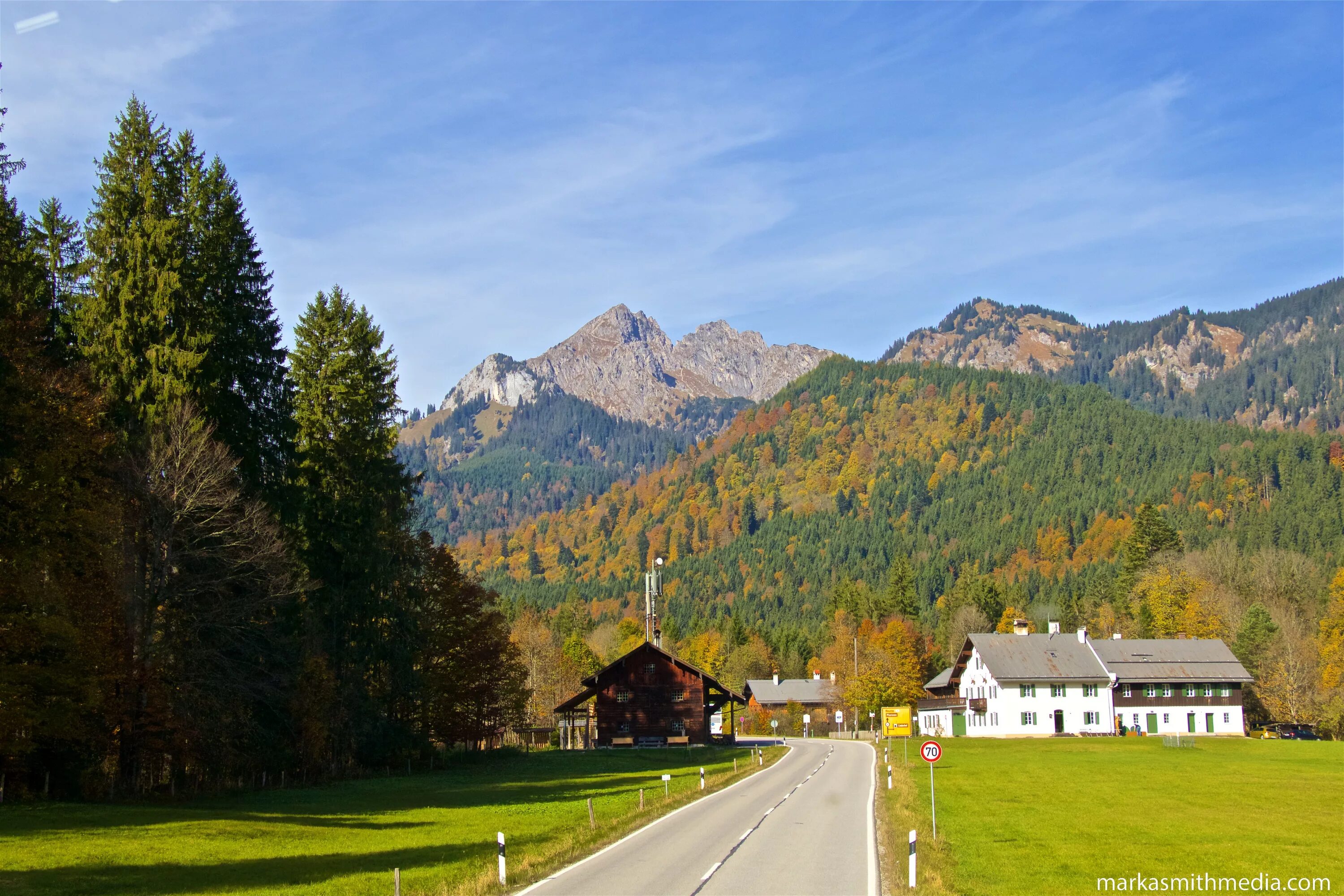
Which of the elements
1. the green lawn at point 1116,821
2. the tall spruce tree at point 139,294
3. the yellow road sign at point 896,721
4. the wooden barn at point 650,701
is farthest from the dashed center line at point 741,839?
the wooden barn at point 650,701

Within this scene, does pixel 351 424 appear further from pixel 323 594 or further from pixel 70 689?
pixel 70 689

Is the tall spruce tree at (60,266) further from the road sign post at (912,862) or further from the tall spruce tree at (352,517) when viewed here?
the road sign post at (912,862)

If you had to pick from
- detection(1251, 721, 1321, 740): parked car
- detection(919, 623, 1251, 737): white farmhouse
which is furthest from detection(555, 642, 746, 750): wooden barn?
detection(1251, 721, 1321, 740): parked car

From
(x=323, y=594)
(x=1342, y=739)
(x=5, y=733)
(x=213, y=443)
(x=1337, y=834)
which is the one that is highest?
(x=213, y=443)

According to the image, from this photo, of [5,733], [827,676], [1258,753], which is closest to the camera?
[5,733]

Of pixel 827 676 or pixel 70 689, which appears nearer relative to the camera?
pixel 70 689

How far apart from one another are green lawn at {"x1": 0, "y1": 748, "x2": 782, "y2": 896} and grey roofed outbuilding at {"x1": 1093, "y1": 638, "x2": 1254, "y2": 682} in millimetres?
58372

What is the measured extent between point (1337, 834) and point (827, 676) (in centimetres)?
10516

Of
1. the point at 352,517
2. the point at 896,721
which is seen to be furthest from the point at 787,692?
the point at 352,517

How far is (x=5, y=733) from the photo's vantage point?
92.1 feet

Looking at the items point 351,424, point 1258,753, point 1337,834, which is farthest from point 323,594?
point 1258,753

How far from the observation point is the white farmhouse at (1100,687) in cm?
9019

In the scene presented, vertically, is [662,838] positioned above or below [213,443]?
below

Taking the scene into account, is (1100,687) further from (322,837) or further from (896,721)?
(322,837)
